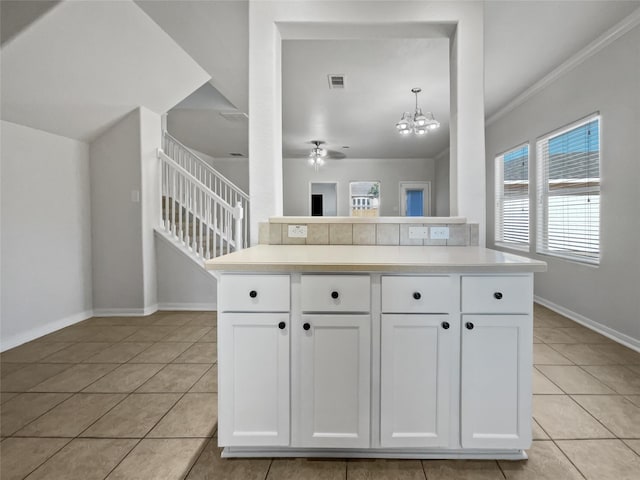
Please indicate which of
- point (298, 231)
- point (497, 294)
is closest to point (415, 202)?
point (298, 231)

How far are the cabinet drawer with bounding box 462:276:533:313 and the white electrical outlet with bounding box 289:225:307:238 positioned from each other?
3.19ft

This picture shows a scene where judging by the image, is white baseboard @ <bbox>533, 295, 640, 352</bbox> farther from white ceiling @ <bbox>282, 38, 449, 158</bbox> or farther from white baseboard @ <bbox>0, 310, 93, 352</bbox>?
white baseboard @ <bbox>0, 310, 93, 352</bbox>

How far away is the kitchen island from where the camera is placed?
4.67ft

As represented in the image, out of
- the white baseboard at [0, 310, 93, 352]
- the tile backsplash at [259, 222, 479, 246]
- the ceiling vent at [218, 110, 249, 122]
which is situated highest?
the ceiling vent at [218, 110, 249, 122]

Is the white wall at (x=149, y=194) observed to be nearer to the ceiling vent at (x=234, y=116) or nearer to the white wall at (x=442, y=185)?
the ceiling vent at (x=234, y=116)

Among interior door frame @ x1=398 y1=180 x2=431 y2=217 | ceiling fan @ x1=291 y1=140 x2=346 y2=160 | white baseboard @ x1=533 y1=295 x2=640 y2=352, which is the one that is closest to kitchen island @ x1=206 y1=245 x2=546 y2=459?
white baseboard @ x1=533 y1=295 x2=640 y2=352

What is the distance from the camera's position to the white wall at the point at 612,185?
2.79m

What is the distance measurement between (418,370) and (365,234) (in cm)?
88

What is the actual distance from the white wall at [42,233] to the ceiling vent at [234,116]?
2266 mm

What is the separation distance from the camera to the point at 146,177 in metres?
3.86

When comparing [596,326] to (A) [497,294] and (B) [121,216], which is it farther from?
(B) [121,216]

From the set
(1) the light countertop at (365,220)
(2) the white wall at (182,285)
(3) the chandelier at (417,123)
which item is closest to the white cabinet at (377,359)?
(1) the light countertop at (365,220)

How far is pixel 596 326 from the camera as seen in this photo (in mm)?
3244

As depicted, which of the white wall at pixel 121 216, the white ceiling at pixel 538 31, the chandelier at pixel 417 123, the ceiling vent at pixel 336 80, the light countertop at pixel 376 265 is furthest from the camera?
the chandelier at pixel 417 123
